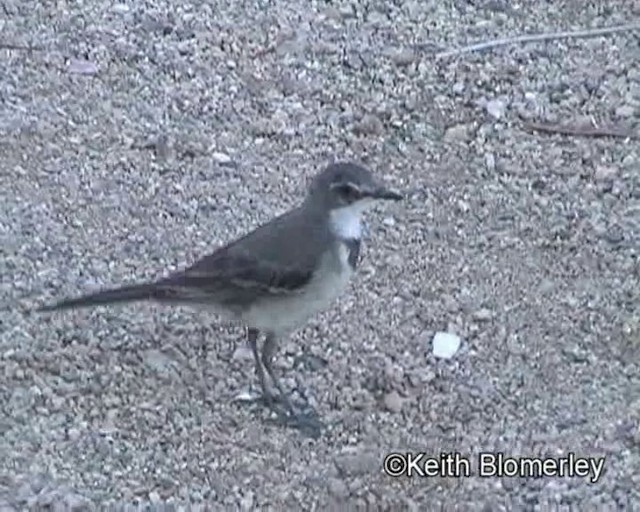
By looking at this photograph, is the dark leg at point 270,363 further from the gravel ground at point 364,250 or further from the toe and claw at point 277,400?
the gravel ground at point 364,250

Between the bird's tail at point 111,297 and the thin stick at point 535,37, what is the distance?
3.08m

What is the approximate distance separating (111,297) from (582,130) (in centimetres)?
298

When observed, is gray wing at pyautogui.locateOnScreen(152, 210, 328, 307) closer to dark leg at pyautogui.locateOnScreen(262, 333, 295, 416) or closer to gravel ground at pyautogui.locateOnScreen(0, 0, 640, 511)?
dark leg at pyautogui.locateOnScreen(262, 333, 295, 416)

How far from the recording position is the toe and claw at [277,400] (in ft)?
24.4

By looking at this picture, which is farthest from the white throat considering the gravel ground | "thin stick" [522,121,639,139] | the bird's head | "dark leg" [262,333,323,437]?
"thin stick" [522,121,639,139]

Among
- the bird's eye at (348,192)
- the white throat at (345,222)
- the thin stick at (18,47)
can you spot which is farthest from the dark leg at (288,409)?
the thin stick at (18,47)

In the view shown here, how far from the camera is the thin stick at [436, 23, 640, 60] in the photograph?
10.2m

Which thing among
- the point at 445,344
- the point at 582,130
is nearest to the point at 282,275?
the point at 445,344

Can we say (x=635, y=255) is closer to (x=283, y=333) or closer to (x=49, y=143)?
(x=283, y=333)

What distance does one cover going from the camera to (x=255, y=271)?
7434 mm

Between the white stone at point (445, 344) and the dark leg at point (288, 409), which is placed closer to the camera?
the dark leg at point (288, 409)

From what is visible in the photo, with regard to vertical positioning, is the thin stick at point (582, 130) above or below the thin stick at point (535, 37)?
below

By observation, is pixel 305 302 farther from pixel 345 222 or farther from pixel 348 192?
pixel 348 192

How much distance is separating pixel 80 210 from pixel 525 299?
1.80 meters
